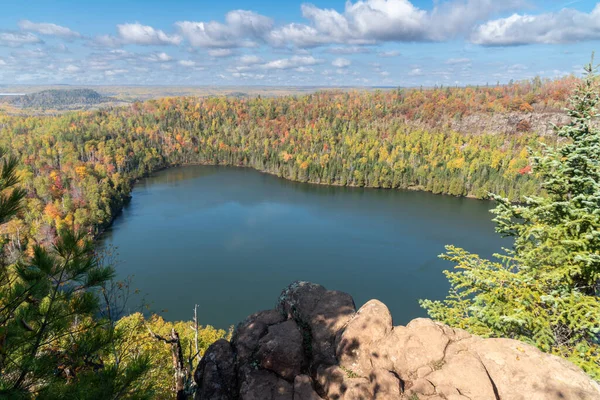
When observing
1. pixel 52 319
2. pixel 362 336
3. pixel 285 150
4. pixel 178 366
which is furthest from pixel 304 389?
pixel 285 150

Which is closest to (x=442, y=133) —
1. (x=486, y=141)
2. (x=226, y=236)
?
(x=486, y=141)

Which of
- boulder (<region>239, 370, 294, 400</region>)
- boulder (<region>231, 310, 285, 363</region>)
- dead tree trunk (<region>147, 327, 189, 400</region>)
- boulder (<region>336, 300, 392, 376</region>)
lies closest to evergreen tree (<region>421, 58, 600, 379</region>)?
boulder (<region>336, 300, 392, 376</region>)

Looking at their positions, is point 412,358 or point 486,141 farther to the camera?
point 486,141

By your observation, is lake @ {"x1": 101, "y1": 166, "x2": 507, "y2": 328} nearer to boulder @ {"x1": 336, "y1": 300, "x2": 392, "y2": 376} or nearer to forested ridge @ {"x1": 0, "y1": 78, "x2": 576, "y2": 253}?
forested ridge @ {"x1": 0, "y1": 78, "x2": 576, "y2": 253}

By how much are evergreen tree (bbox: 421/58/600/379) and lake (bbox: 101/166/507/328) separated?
33.6 m

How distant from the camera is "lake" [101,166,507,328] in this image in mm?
47344

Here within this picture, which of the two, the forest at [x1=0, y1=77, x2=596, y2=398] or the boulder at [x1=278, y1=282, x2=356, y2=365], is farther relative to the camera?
the forest at [x1=0, y1=77, x2=596, y2=398]

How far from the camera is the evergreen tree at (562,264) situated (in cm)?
857

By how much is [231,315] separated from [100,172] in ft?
256

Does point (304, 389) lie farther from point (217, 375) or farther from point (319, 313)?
point (217, 375)

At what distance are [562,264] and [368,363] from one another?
6.23m

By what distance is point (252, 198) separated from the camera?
330ft

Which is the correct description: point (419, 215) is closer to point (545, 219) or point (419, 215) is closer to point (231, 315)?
point (231, 315)

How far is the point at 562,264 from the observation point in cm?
940
